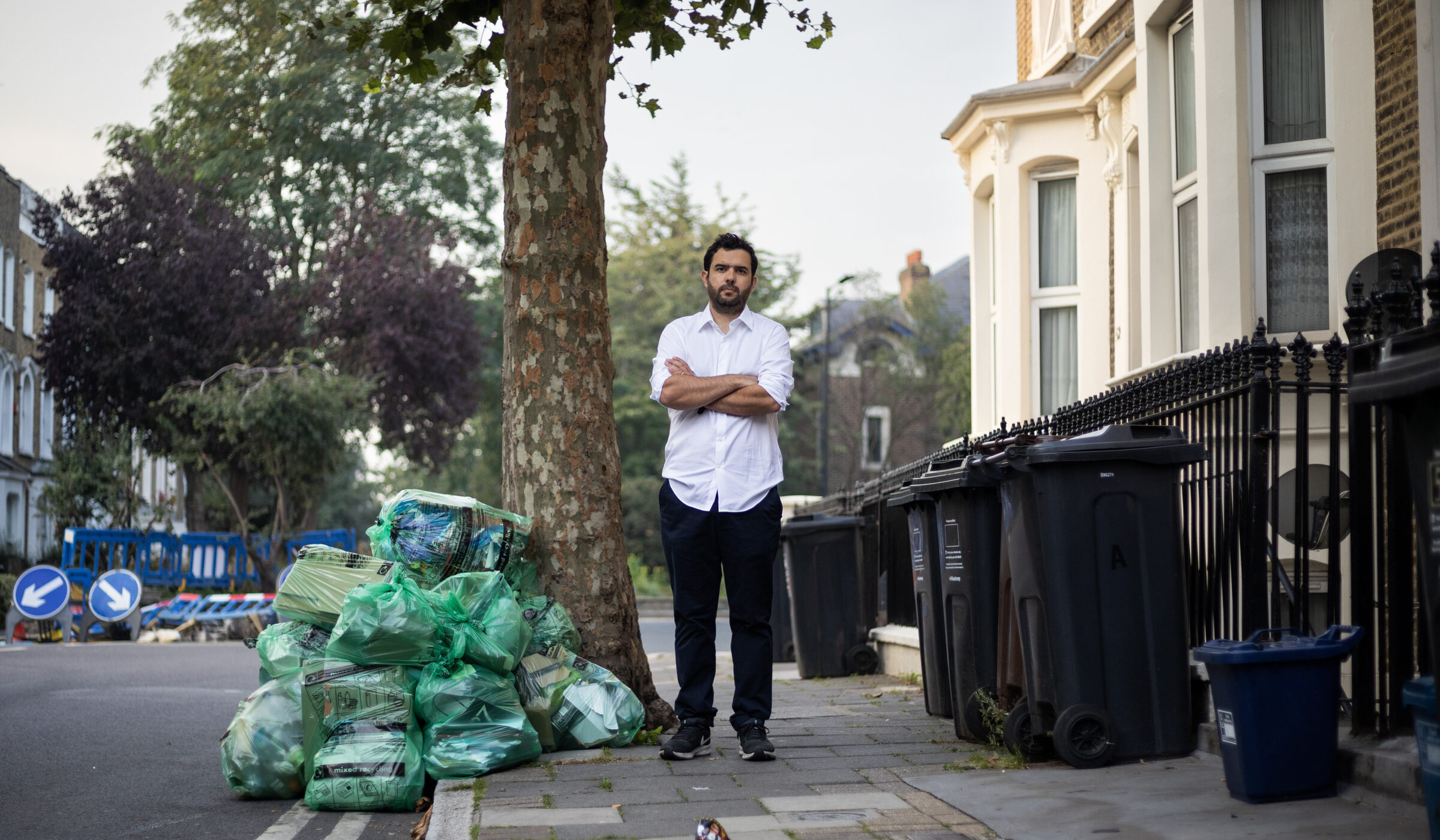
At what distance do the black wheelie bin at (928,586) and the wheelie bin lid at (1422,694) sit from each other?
9.27ft

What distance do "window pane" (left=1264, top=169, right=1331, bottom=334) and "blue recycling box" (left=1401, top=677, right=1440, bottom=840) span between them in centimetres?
592

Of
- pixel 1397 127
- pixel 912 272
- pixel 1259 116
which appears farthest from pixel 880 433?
pixel 1397 127

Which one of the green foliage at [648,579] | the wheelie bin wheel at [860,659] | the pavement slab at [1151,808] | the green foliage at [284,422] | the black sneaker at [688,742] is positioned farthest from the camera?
the green foliage at [648,579]

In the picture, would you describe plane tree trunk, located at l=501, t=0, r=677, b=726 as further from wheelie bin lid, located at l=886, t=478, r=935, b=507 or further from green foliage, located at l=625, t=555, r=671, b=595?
green foliage, located at l=625, t=555, r=671, b=595

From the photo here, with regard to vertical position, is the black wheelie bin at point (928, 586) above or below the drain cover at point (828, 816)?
above

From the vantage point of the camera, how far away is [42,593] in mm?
17500

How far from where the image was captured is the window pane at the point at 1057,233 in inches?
520

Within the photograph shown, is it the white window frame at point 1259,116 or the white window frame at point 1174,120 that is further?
the white window frame at point 1174,120

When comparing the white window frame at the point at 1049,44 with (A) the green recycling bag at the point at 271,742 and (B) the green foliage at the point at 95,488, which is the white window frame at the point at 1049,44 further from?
(B) the green foliage at the point at 95,488

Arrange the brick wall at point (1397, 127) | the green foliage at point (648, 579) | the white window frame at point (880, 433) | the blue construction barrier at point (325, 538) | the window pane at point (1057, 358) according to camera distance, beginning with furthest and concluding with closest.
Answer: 1. the white window frame at point (880, 433)
2. the green foliage at point (648, 579)
3. the blue construction barrier at point (325, 538)
4. the window pane at point (1057, 358)
5. the brick wall at point (1397, 127)

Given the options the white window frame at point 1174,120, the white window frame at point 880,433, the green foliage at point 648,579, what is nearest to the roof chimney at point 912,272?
the white window frame at point 880,433

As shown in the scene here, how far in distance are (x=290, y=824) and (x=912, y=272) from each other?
49167mm

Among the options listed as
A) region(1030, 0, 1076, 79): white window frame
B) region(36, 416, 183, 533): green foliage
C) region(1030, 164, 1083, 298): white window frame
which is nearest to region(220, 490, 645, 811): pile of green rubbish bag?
region(1030, 164, 1083, 298): white window frame

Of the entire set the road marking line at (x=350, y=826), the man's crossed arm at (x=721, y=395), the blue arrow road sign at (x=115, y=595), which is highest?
the man's crossed arm at (x=721, y=395)
